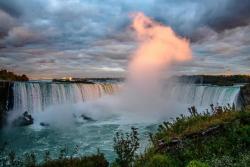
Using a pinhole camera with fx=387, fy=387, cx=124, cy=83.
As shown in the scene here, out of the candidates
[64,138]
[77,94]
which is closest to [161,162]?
[64,138]

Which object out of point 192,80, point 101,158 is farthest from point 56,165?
point 192,80

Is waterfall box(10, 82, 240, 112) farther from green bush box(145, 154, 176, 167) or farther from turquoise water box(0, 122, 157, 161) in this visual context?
green bush box(145, 154, 176, 167)

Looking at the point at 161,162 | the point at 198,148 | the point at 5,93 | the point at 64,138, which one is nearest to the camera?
the point at 161,162

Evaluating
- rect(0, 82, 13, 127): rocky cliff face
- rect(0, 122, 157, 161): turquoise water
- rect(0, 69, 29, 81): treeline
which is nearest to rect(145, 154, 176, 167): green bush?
rect(0, 122, 157, 161): turquoise water

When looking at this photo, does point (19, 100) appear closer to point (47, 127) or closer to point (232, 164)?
point (47, 127)

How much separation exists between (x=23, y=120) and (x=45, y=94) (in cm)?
557

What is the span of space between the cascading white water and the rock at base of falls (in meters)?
2.29

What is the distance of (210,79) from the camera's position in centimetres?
6950

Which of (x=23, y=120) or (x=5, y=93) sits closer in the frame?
(x=23, y=120)

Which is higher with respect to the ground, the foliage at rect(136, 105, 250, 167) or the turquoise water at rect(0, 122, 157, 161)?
the foliage at rect(136, 105, 250, 167)

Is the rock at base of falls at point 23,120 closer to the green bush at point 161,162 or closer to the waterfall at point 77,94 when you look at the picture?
the waterfall at point 77,94

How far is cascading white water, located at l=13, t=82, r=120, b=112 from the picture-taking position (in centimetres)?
3988

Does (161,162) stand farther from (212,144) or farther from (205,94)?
(205,94)

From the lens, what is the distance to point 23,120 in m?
36.8
